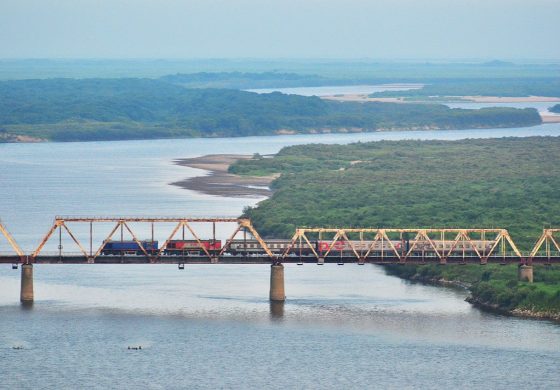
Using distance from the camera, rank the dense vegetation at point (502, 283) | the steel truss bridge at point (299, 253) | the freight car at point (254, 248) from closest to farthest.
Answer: the dense vegetation at point (502, 283), the steel truss bridge at point (299, 253), the freight car at point (254, 248)

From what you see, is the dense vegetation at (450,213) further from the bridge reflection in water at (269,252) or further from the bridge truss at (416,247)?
the bridge reflection in water at (269,252)

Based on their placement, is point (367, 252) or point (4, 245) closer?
point (367, 252)

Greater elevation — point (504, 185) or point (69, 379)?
point (504, 185)

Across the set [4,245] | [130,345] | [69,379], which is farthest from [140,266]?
[69,379]

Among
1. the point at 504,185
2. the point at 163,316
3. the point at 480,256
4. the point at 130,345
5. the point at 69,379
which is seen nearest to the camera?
the point at 69,379

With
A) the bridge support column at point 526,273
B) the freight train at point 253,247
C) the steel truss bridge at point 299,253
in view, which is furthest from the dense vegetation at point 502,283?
the freight train at point 253,247

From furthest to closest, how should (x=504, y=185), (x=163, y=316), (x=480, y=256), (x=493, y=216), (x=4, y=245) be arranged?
1. (x=504, y=185)
2. (x=493, y=216)
3. (x=4, y=245)
4. (x=480, y=256)
5. (x=163, y=316)

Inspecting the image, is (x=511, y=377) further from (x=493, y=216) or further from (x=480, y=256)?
(x=493, y=216)
